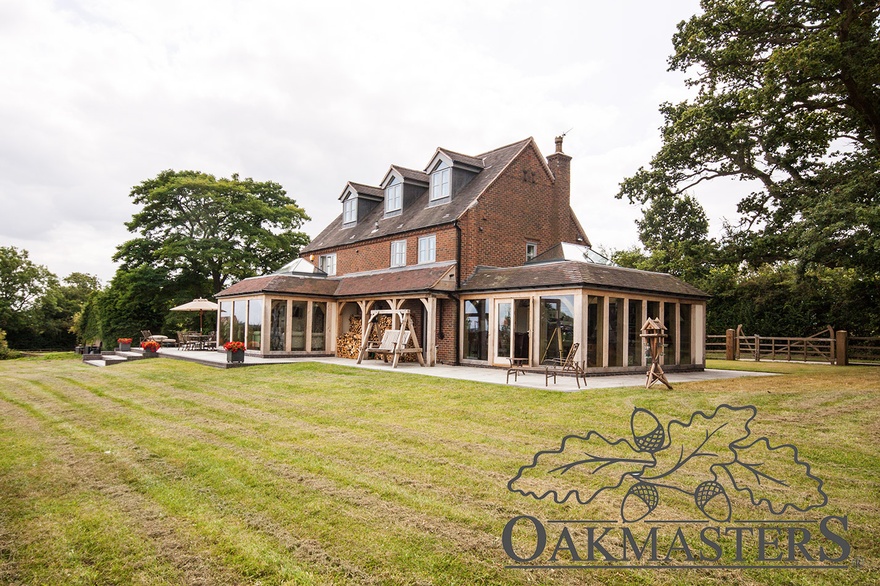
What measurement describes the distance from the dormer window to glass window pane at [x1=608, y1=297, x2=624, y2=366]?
14114 mm

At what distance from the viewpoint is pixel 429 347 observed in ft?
58.9

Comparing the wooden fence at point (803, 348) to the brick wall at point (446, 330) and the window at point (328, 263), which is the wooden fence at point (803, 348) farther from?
the window at point (328, 263)

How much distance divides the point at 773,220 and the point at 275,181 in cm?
2885

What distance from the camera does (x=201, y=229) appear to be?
32.6m

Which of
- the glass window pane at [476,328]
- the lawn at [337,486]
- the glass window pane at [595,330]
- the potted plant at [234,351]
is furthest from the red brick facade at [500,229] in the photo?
the lawn at [337,486]

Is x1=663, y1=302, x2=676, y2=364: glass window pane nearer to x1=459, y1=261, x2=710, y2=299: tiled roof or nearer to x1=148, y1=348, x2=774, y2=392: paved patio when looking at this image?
x1=459, y1=261, x2=710, y2=299: tiled roof

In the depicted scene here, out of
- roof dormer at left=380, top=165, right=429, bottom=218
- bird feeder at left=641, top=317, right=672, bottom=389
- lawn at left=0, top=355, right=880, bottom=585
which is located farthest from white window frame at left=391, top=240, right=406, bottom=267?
lawn at left=0, top=355, right=880, bottom=585

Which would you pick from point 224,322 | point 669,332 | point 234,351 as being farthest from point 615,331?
point 224,322

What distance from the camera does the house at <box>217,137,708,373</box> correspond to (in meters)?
15.6

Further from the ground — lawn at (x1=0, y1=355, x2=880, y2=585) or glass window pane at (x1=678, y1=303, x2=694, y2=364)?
glass window pane at (x1=678, y1=303, x2=694, y2=364)

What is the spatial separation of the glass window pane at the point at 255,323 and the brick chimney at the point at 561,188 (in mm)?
12092

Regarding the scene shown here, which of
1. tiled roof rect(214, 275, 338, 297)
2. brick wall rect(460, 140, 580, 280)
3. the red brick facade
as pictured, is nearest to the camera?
the red brick facade

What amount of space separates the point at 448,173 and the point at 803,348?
17.5 metres

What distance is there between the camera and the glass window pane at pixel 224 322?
917 inches
